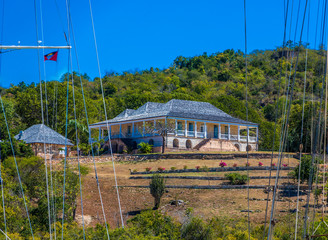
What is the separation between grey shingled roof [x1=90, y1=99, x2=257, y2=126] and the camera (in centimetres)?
5453

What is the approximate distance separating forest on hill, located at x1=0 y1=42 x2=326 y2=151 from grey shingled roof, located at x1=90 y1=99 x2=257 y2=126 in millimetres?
5828

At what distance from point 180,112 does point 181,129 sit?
261 centimetres

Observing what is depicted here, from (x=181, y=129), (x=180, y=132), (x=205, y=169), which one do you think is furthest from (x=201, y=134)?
(x=205, y=169)

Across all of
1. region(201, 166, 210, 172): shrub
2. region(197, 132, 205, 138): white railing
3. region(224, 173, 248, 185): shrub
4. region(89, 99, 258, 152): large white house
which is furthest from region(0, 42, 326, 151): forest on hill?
region(197, 132, 205, 138): white railing

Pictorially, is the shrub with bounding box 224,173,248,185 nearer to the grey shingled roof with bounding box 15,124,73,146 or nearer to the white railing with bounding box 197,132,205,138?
A: the white railing with bounding box 197,132,205,138

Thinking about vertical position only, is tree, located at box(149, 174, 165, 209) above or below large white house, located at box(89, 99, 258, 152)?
below

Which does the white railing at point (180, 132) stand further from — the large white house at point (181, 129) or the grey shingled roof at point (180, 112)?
the grey shingled roof at point (180, 112)

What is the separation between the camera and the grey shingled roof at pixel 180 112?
54531 millimetres

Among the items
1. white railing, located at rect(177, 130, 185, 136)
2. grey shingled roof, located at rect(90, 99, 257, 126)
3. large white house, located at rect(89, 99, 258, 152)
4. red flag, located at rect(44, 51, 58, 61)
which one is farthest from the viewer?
grey shingled roof, located at rect(90, 99, 257, 126)

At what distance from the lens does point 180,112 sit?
2192 inches

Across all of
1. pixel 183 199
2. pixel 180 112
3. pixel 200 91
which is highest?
pixel 200 91

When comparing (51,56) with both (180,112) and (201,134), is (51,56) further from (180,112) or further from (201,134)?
(180,112)

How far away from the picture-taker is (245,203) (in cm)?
2977

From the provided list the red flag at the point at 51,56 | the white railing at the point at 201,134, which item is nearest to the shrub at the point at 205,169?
the white railing at the point at 201,134
